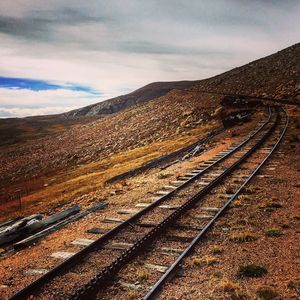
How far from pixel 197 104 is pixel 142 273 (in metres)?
52.1

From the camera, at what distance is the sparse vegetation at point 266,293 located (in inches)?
264

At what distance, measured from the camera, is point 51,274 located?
7.76 meters

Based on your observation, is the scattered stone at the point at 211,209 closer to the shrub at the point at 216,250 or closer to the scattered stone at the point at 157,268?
the shrub at the point at 216,250

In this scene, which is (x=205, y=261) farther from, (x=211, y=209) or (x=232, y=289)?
(x=211, y=209)

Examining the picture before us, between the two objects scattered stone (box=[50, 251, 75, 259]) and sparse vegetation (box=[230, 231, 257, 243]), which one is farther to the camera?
sparse vegetation (box=[230, 231, 257, 243])

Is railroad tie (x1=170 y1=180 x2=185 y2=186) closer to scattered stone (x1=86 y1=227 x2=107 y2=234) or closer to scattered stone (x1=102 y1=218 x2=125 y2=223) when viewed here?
scattered stone (x1=102 y1=218 x2=125 y2=223)

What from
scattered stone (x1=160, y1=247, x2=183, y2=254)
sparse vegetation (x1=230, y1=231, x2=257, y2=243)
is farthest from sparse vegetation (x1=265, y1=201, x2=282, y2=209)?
scattered stone (x1=160, y1=247, x2=183, y2=254)

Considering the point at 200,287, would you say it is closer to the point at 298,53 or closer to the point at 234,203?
the point at 234,203

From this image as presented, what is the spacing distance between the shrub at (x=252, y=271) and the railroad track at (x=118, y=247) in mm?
2536

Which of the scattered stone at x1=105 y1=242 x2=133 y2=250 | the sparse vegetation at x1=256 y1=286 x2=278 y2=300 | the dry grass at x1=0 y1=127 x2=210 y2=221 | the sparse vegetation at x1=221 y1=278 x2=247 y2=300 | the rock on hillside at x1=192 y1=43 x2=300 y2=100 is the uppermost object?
the rock on hillside at x1=192 y1=43 x2=300 y2=100

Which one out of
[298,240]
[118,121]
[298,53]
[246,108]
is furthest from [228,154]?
[298,53]

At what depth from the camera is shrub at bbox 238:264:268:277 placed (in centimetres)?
768

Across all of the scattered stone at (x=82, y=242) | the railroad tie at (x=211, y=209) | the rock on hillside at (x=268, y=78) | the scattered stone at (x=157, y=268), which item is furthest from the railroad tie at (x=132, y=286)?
the rock on hillside at (x=268, y=78)

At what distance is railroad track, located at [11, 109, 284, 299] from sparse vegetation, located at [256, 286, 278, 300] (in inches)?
120
